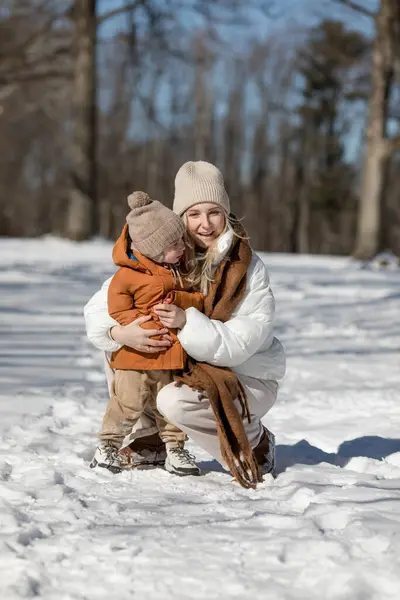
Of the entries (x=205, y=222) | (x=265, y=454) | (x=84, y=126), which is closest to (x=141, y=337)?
(x=205, y=222)

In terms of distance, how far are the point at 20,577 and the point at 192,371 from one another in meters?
1.30

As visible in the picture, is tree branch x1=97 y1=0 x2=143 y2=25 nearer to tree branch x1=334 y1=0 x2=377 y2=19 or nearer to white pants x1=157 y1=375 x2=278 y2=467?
tree branch x1=334 y1=0 x2=377 y2=19

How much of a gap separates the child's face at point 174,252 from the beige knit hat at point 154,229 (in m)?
0.02

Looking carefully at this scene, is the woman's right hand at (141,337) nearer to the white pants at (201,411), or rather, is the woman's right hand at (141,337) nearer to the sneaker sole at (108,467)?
the white pants at (201,411)

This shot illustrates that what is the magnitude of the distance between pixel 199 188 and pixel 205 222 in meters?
0.13

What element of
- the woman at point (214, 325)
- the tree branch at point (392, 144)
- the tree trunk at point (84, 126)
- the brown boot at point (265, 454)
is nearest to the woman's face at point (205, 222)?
the woman at point (214, 325)

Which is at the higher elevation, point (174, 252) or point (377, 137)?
point (377, 137)

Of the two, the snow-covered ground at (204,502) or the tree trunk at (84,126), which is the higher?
the tree trunk at (84,126)

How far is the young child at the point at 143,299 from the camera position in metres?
3.27

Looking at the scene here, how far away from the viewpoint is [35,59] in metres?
17.7

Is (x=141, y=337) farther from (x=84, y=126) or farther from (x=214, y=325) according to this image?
(x=84, y=126)

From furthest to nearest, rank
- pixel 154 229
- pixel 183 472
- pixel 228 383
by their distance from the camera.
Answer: pixel 183 472 < pixel 228 383 < pixel 154 229

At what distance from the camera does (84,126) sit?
1488cm

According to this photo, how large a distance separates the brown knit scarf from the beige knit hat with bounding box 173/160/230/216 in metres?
0.20
